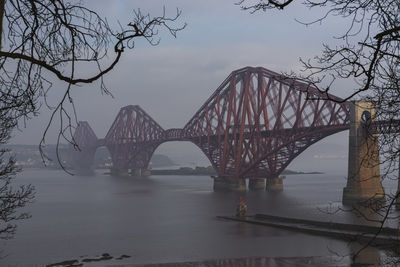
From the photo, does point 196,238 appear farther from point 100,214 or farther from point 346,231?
point 100,214

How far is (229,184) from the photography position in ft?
324

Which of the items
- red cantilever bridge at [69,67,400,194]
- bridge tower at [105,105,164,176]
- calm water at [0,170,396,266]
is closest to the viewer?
calm water at [0,170,396,266]

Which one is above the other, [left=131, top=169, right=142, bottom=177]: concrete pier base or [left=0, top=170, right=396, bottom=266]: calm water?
[left=131, top=169, right=142, bottom=177]: concrete pier base

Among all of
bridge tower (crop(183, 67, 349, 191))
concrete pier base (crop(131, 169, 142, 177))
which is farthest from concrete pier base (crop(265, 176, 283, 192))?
concrete pier base (crop(131, 169, 142, 177))

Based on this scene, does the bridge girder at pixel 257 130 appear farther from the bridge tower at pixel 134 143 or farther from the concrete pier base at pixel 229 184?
the bridge tower at pixel 134 143

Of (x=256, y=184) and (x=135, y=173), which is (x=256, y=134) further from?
(x=135, y=173)

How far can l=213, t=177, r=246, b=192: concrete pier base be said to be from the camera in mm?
96375

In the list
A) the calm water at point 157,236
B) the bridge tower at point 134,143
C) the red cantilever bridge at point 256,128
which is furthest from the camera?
the bridge tower at point 134,143

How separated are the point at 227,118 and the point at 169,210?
35.5 metres

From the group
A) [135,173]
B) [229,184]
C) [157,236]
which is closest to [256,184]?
[229,184]

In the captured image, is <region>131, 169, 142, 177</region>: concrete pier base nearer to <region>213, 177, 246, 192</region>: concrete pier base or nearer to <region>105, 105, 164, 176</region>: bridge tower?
<region>105, 105, 164, 176</region>: bridge tower

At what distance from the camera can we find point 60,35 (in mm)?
6129

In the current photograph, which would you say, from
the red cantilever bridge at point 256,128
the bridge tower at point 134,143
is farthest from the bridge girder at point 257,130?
the bridge tower at point 134,143

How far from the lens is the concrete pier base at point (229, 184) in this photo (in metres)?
96.4
